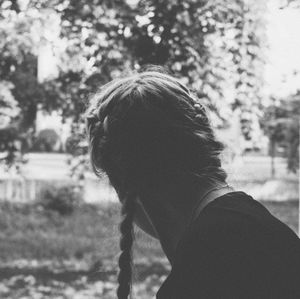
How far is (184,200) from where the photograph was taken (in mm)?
1215

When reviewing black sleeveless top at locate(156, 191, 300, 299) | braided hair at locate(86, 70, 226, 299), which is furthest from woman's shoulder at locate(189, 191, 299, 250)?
braided hair at locate(86, 70, 226, 299)

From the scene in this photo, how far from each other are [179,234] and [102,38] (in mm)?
3878

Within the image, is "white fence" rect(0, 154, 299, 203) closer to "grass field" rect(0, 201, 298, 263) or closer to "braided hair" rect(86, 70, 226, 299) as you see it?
"grass field" rect(0, 201, 298, 263)

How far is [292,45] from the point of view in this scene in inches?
203

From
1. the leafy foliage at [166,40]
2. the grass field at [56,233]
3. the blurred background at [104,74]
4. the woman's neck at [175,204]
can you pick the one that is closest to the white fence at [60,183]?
the grass field at [56,233]

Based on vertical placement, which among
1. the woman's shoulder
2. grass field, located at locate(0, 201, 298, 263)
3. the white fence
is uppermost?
the woman's shoulder

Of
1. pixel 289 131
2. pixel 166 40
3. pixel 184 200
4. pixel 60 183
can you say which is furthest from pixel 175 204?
pixel 60 183

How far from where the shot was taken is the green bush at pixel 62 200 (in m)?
10.2

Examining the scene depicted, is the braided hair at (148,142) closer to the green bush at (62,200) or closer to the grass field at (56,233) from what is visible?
the grass field at (56,233)

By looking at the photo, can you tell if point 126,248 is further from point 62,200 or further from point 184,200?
point 62,200

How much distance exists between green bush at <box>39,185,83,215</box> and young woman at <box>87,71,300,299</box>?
896cm

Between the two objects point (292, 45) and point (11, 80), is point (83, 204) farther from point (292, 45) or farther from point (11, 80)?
point (292, 45)

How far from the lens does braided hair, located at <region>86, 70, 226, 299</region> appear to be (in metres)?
1.17

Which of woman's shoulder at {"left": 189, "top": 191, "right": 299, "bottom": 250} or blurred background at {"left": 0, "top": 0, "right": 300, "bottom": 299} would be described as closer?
woman's shoulder at {"left": 189, "top": 191, "right": 299, "bottom": 250}
